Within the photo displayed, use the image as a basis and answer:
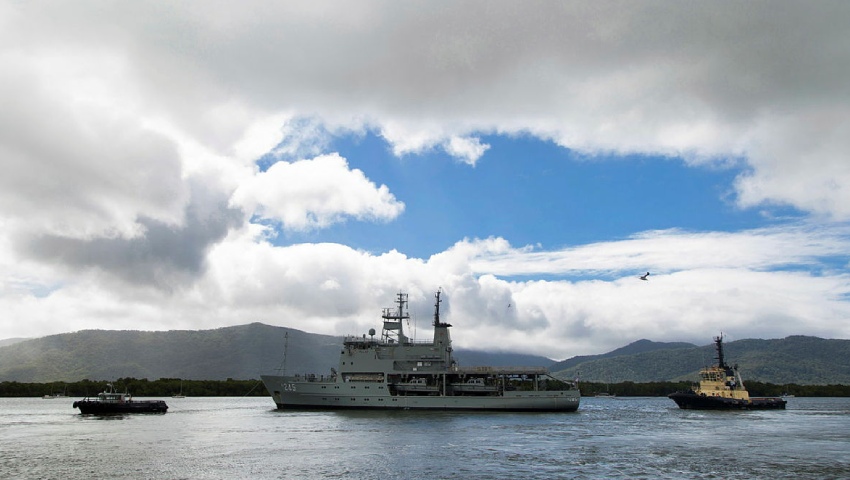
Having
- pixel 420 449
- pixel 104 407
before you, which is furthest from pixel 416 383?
pixel 104 407

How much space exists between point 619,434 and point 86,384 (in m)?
162

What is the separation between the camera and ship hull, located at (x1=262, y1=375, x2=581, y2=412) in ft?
230

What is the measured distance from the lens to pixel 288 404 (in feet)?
251

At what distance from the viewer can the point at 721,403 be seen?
8550cm

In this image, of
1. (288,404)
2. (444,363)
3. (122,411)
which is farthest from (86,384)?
(444,363)

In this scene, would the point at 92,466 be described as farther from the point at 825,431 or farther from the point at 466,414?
the point at 825,431

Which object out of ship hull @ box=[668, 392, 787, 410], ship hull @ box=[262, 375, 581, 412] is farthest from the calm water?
ship hull @ box=[668, 392, 787, 410]

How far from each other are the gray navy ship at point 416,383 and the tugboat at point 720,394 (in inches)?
1003

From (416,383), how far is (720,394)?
46246mm

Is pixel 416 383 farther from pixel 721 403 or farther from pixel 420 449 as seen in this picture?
pixel 721 403

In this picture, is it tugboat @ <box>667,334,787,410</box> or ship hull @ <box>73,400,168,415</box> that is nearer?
ship hull @ <box>73,400,168,415</box>

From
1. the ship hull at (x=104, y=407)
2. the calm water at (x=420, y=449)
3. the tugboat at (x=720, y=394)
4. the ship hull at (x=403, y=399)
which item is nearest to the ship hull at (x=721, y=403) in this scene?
the tugboat at (x=720, y=394)

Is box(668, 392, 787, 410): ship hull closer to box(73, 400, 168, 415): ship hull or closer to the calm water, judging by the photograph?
the calm water

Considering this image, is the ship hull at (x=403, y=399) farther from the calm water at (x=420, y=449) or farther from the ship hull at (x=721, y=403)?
the ship hull at (x=721, y=403)
